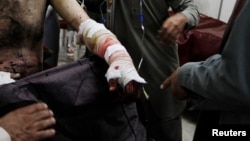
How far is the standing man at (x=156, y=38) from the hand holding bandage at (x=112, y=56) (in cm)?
29

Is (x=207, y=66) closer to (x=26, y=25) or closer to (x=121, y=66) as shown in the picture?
(x=121, y=66)

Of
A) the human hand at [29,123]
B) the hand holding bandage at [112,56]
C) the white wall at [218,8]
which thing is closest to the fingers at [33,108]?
the human hand at [29,123]

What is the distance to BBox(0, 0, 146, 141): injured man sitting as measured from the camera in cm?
83

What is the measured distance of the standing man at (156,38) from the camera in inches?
58.9

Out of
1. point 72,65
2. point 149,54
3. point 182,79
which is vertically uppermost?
point 72,65

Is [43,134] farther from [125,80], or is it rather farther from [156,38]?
[156,38]

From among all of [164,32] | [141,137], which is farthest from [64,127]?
[164,32]

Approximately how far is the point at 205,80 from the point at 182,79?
109mm

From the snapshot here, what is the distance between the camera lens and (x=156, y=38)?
1.58m

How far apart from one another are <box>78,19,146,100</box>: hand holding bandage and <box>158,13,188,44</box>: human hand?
0.38 metres

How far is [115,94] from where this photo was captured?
1003mm

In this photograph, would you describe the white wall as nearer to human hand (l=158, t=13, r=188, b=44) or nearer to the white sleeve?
human hand (l=158, t=13, r=188, b=44)

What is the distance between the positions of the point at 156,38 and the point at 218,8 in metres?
2.25

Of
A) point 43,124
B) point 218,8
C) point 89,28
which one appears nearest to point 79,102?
point 43,124
